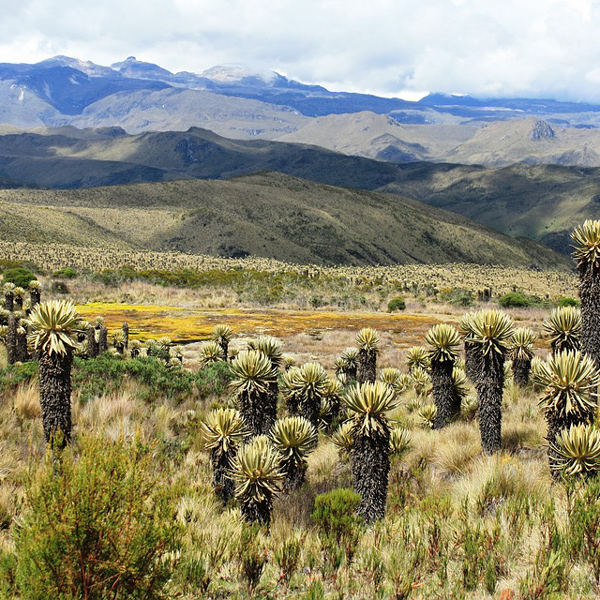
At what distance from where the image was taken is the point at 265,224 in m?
102

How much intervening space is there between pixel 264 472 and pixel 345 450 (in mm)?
2854

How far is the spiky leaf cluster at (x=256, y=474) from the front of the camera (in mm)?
5758

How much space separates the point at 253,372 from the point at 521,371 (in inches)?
289

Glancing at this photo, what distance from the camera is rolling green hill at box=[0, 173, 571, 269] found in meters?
80.4

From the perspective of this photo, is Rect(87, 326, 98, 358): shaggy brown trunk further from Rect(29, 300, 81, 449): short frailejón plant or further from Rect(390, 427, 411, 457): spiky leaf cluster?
Rect(390, 427, 411, 457): spiky leaf cluster

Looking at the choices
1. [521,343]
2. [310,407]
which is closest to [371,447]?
[310,407]

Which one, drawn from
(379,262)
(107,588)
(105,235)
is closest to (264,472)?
(107,588)

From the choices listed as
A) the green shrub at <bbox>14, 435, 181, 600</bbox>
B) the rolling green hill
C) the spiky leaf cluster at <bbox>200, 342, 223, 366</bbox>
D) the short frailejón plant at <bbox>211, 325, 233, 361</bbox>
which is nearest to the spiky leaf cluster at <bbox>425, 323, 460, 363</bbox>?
the green shrub at <bbox>14, 435, 181, 600</bbox>

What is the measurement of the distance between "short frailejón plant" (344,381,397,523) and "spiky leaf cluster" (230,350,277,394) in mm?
1616

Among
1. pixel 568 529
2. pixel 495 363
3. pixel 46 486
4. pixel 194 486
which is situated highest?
pixel 495 363

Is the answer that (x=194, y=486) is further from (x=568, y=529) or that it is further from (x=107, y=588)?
(x=568, y=529)

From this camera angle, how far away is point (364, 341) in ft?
40.0

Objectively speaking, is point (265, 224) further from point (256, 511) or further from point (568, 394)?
point (256, 511)

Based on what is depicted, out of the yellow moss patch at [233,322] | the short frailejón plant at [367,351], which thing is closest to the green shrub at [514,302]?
the yellow moss patch at [233,322]
